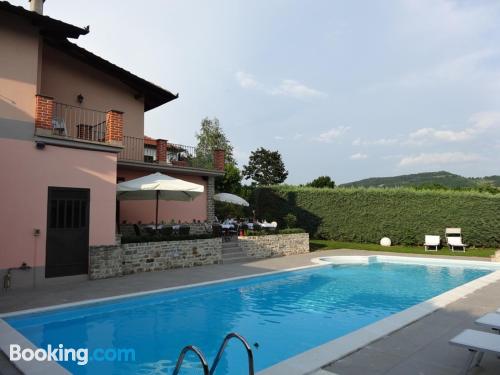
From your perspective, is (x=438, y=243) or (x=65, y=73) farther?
(x=438, y=243)

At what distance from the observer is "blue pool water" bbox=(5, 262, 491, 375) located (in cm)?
620

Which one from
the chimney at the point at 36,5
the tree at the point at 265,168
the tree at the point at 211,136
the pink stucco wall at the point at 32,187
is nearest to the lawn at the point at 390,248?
the pink stucco wall at the point at 32,187

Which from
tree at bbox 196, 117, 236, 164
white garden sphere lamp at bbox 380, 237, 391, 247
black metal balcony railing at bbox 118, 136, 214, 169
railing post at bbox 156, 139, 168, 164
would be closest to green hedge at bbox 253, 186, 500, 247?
white garden sphere lamp at bbox 380, 237, 391, 247

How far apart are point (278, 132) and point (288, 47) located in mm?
12972

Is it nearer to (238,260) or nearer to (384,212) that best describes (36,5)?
(238,260)

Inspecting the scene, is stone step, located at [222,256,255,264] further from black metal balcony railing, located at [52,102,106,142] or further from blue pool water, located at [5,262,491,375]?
black metal balcony railing, located at [52,102,106,142]

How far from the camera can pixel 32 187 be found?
10.1 m

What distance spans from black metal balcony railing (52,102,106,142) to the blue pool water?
7.44 metres

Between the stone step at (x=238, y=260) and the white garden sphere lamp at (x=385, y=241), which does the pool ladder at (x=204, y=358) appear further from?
the white garden sphere lamp at (x=385, y=241)

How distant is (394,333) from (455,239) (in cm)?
1668

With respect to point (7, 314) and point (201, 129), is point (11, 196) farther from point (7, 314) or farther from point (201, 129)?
point (201, 129)

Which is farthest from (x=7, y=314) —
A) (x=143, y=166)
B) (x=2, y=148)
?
(x=143, y=166)

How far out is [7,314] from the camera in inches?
284

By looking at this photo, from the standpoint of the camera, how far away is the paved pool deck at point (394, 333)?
183 inches
